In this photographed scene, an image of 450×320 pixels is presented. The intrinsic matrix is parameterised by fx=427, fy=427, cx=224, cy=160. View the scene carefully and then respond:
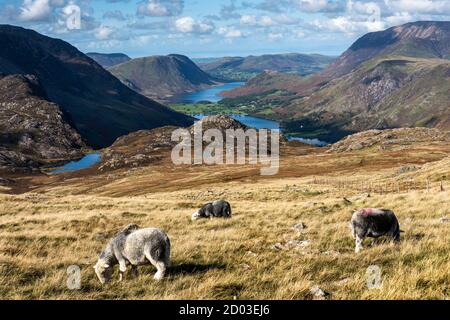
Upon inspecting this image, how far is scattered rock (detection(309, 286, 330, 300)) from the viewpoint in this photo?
8648mm

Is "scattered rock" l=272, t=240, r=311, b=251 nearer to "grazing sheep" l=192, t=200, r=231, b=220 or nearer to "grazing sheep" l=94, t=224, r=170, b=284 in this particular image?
"grazing sheep" l=94, t=224, r=170, b=284

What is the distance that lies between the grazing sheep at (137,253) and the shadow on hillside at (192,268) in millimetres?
492

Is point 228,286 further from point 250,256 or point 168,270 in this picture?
point 250,256

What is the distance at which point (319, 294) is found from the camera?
8.77 metres

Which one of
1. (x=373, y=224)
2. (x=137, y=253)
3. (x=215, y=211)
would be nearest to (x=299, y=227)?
(x=373, y=224)

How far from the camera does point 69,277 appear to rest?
1066 centimetres

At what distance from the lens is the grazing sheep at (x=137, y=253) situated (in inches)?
427

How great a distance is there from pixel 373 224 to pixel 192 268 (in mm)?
5782

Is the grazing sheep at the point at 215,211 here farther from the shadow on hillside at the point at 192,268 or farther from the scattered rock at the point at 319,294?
the scattered rock at the point at 319,294

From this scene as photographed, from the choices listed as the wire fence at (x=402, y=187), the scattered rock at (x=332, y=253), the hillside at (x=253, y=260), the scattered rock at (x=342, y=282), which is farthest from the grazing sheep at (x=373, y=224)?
the wire fence at (x=402, y=187)

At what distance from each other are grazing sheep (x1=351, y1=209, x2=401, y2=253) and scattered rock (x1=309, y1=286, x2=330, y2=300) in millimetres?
4656
